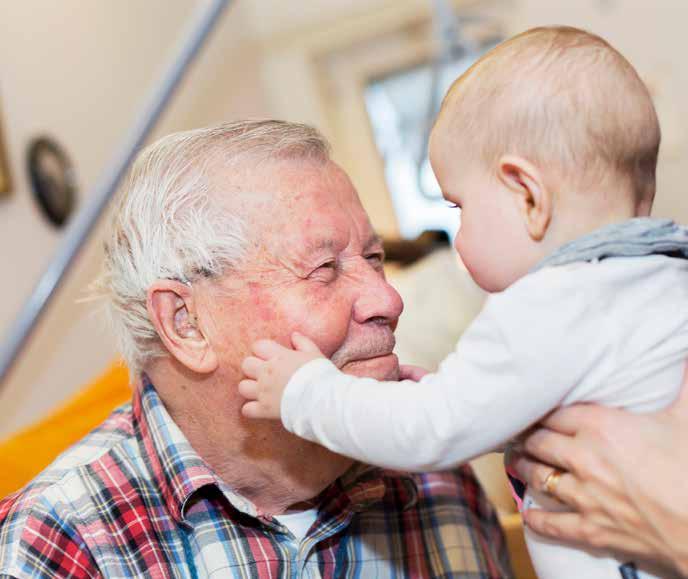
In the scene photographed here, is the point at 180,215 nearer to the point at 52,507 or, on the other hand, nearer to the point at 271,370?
the point at 271,370

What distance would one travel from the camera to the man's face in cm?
117

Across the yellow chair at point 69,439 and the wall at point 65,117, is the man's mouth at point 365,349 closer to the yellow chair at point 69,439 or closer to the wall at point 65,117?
the yellow chair at point 69,439

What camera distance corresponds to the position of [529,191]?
954 mm

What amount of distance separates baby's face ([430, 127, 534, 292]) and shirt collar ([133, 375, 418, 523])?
45 centimetres

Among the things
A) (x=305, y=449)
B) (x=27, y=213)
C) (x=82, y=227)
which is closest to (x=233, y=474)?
(x=305, y=449)

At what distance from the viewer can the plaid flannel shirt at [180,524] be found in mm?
1103

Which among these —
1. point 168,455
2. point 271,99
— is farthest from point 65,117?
point 168,455

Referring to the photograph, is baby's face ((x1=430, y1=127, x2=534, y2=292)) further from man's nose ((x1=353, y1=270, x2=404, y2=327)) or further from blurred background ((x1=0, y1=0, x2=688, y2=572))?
blurred background ((x1=0, y1=0, x2=688, y2=572))

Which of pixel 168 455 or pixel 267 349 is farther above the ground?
pixel 267 349

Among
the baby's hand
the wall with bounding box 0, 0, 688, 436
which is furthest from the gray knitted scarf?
the wall with bounding box 0, 0, 688, 436

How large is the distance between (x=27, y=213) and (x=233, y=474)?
2.01 meters

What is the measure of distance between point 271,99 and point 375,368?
153 inches

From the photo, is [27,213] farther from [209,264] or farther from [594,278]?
[594,278]

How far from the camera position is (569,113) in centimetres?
93
